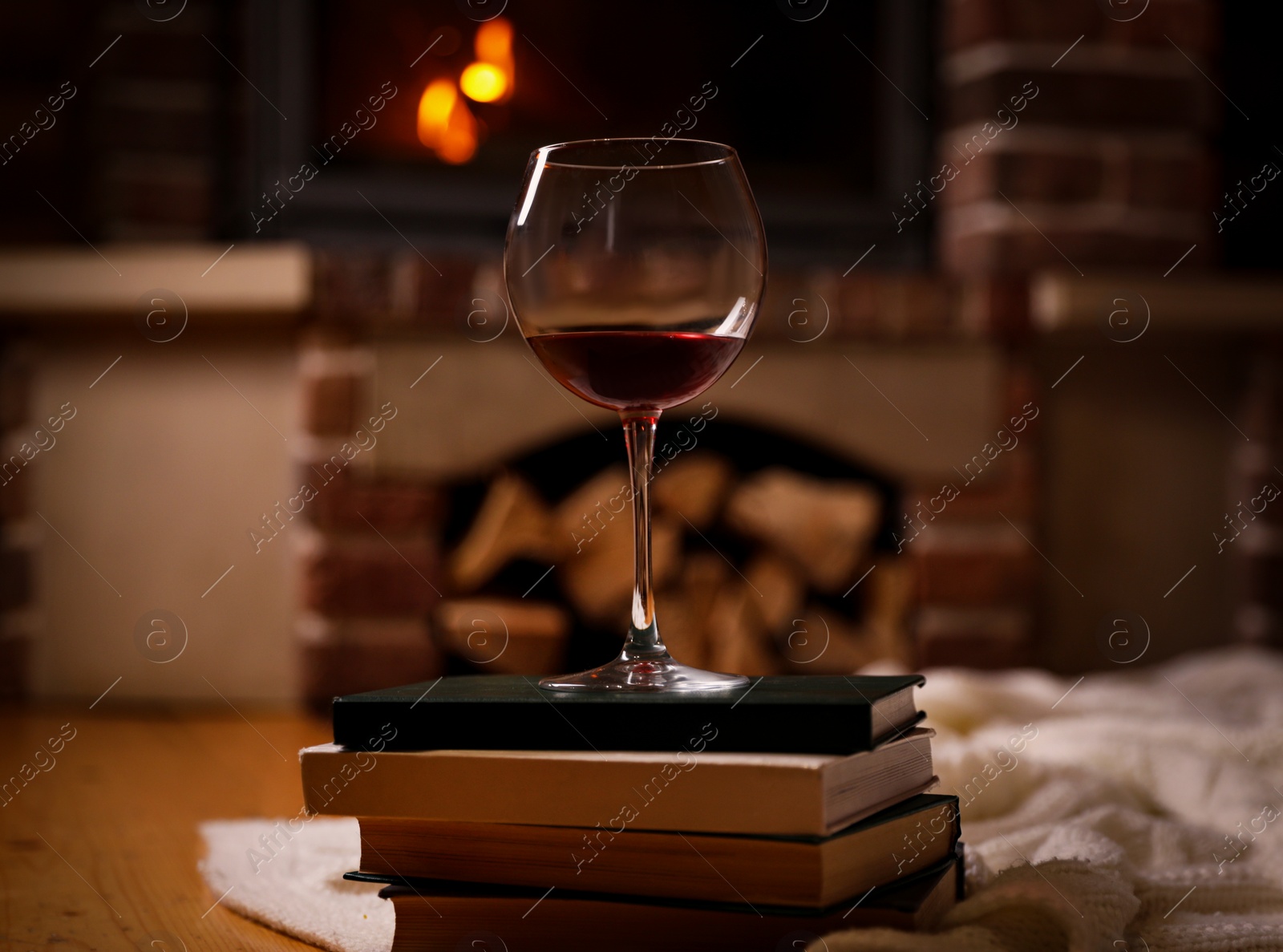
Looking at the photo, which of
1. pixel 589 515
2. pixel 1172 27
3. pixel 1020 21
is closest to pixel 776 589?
pixel 589 515

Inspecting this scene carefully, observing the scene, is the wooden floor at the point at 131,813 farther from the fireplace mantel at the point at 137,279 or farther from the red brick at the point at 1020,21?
the red brick at the point at 1020,21

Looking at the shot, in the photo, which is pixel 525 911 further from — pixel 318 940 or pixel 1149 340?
pixel 1149 340

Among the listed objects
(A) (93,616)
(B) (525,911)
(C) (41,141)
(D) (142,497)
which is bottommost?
(B) (525,911)

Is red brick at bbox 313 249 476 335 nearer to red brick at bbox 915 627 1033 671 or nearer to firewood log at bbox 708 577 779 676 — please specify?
firewood log at bbox 708 577 779 676

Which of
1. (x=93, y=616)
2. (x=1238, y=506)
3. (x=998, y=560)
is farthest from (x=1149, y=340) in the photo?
(x=93, y=616)

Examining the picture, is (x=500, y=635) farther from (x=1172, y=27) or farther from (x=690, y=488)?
(x=1172, y=27)

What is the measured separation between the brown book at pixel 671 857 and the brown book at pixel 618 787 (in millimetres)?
10

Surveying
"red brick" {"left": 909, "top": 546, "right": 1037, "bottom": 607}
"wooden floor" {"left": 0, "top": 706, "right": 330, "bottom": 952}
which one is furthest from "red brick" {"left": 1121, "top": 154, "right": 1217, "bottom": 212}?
"wooden floor" {"left": 0, "top": 706, "right": 330, "bottom": 952}

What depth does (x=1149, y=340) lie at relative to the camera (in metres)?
2.11

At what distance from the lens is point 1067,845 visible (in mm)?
786

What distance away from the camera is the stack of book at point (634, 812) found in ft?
1.92

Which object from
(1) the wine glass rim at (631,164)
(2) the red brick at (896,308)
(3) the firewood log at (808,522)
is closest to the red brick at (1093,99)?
(2) the red brick at (896,308)

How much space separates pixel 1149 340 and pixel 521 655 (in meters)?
1.10

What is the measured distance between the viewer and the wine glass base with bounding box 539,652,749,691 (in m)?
0.64
